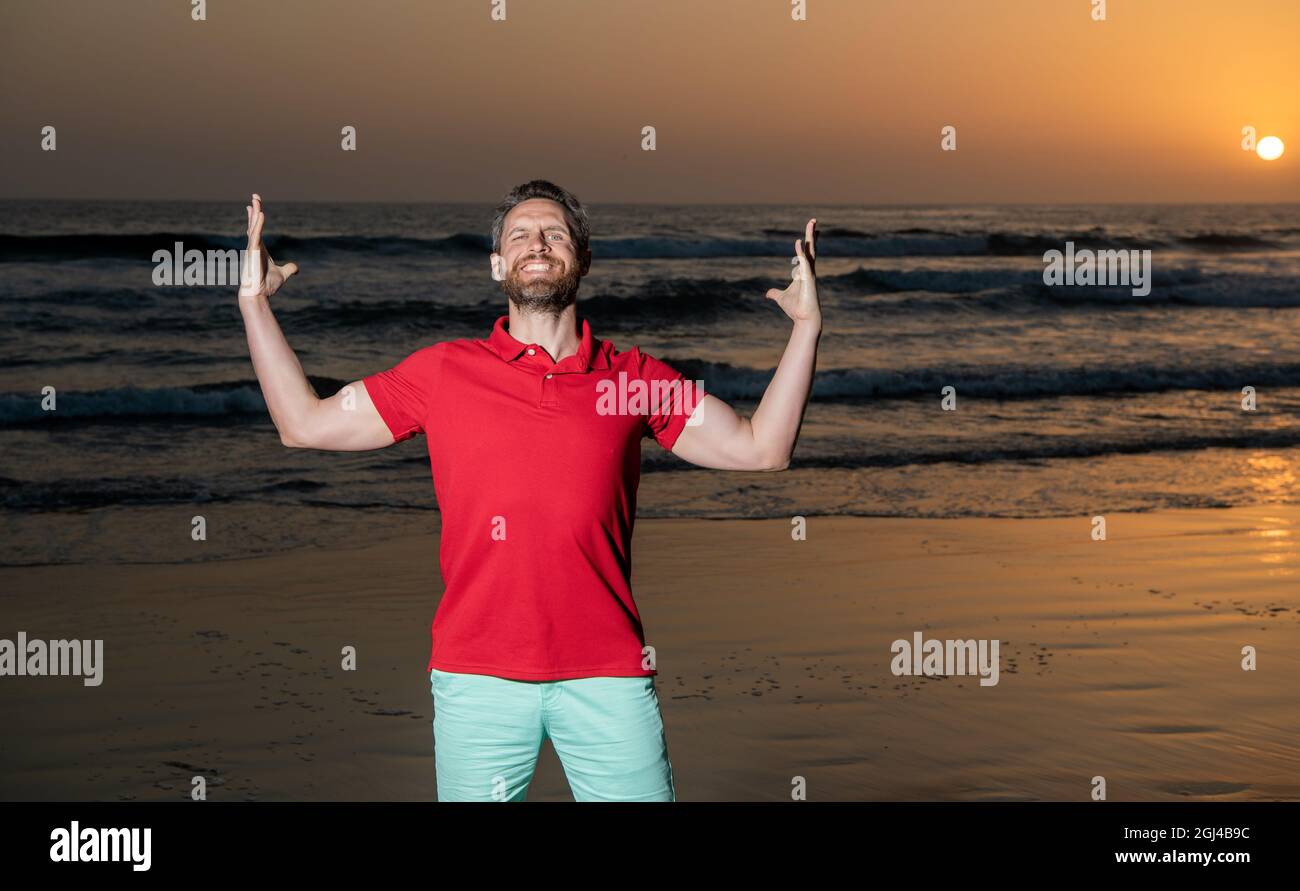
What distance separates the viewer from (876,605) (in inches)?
281

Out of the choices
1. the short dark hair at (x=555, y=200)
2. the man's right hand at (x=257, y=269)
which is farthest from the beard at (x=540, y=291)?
the man's right hand at (x=257, y=269)

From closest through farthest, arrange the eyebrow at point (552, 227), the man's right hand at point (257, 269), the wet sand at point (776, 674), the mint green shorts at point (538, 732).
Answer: the mint green shorts at point (538, 732) → the man's right hand at point (257, 269) → the eyebrow at point (552, 227) → the wet sand at point (776, 674)

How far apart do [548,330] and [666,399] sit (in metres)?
0.30

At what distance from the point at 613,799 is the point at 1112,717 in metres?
3.43

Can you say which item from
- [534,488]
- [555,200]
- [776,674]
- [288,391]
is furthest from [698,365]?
[534,488]

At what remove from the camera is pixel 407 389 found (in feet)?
9.71

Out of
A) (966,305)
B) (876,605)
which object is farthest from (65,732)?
(966,305)

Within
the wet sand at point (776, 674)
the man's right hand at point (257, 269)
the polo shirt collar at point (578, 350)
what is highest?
the man's right hand at point (257, 269)

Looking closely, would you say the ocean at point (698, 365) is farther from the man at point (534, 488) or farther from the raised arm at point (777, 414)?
the raised arm at point (777, 414)

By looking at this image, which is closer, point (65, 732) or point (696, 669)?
point (65, 732)

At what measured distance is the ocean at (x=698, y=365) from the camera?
983 centimetres

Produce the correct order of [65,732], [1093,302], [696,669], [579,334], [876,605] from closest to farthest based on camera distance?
[579,334] → [65,732] → [696,669] → [876,605] → [1093,302]
